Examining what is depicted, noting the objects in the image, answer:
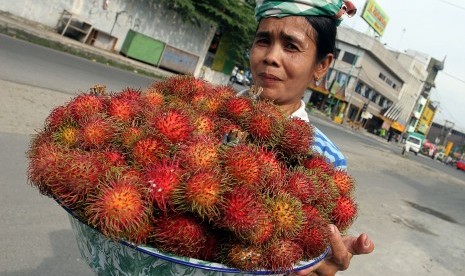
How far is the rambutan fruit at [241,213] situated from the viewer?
109 centimetres

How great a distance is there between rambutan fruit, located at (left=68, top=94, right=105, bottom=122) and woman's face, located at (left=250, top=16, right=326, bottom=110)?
84 centimetres

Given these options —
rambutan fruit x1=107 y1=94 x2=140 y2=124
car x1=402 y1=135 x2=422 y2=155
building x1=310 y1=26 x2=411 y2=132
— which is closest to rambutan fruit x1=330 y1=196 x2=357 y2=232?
rambutan fruit x1=107 y1=94 x2=140 y2=124

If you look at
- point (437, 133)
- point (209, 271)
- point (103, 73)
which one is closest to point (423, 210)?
point (103, 73)

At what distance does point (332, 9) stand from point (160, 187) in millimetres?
1283

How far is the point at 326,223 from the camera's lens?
1342 mm

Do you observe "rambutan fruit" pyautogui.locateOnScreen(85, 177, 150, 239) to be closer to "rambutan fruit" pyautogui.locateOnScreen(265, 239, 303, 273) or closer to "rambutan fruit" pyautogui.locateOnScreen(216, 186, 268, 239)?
"rambutan fruit" pyautogui.locateOnScreen(216, 186, 268, 239)

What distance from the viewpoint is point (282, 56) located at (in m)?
1.94

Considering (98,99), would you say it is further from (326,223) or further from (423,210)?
(423,210)

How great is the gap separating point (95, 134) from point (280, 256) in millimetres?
627

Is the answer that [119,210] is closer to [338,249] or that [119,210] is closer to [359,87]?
[338,249]

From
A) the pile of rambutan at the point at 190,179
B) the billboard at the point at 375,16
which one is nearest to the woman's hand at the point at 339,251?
the pile of rambutan at the point at 190,179

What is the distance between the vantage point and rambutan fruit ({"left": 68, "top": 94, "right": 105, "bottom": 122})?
133 cm

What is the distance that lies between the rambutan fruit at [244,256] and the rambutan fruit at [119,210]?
0.25 meters

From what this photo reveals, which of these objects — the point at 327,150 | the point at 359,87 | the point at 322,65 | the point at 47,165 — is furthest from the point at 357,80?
the point at 47,165
